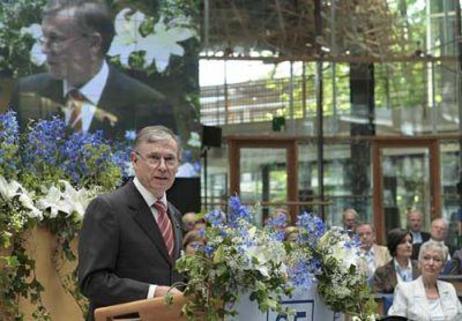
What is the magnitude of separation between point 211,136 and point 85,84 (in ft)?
5.91

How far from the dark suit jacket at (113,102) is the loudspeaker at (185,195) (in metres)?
0.76

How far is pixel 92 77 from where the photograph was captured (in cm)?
1156

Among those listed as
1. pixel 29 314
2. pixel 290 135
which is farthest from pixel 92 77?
pixel 29 314

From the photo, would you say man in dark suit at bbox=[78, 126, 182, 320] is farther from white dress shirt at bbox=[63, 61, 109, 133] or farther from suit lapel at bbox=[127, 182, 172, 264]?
white dress shirt at bbox=[63, 61, 109, 133]

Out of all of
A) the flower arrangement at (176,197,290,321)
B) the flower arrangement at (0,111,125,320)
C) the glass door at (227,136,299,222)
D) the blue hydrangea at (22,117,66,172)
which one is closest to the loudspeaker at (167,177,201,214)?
the glass door at (227,136,299,222)

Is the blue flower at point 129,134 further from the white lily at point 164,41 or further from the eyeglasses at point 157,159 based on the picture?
the eyeglasses at point 157,159

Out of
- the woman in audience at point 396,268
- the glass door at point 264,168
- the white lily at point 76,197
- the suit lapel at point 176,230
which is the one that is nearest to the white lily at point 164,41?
the glass door at point 264,168

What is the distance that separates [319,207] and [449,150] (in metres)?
1.99

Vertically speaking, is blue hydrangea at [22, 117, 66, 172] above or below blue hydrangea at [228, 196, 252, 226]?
above

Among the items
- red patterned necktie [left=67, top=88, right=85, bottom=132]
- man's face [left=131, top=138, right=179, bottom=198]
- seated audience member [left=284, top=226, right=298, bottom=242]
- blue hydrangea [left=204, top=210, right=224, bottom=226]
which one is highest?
red patterned necktie [left=67, top=88, right=85, bottom=132]

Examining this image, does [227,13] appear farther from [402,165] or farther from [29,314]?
[29,314]

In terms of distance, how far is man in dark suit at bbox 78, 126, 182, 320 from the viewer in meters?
2.95

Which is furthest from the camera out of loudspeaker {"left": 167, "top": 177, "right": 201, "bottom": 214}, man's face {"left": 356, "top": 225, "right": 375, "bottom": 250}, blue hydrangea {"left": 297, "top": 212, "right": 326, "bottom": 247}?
loudspeaker {"left": 167, "top": 177, "right": 201, "bottom": 214}

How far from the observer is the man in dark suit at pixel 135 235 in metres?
2.95
